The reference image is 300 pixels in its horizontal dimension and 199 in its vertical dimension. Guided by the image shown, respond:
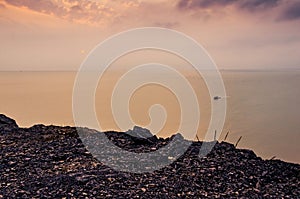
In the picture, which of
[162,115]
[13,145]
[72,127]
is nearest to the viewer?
[162,115]

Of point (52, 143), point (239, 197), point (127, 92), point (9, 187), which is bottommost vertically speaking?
point (239, 197)

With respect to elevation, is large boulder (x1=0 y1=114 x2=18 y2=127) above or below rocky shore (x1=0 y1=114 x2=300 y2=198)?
above

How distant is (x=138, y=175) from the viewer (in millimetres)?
6656

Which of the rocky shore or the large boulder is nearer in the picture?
the rocky shore

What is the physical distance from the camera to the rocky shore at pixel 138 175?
6.02m

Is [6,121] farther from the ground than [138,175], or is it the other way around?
[6,121]

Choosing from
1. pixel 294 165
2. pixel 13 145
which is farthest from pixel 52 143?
pixel 294 165

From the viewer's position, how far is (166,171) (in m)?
6.84

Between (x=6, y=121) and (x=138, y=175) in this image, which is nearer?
(x=138, y=175)

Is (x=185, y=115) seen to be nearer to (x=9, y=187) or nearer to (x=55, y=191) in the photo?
(x=55, y=191)

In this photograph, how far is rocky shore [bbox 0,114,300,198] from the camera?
6023mm

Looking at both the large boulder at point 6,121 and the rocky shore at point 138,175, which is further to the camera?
the large boulder at point 6,121

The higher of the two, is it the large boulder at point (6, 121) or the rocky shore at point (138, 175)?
the large boulder at point (6, 121)

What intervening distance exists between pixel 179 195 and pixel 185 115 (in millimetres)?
1419
